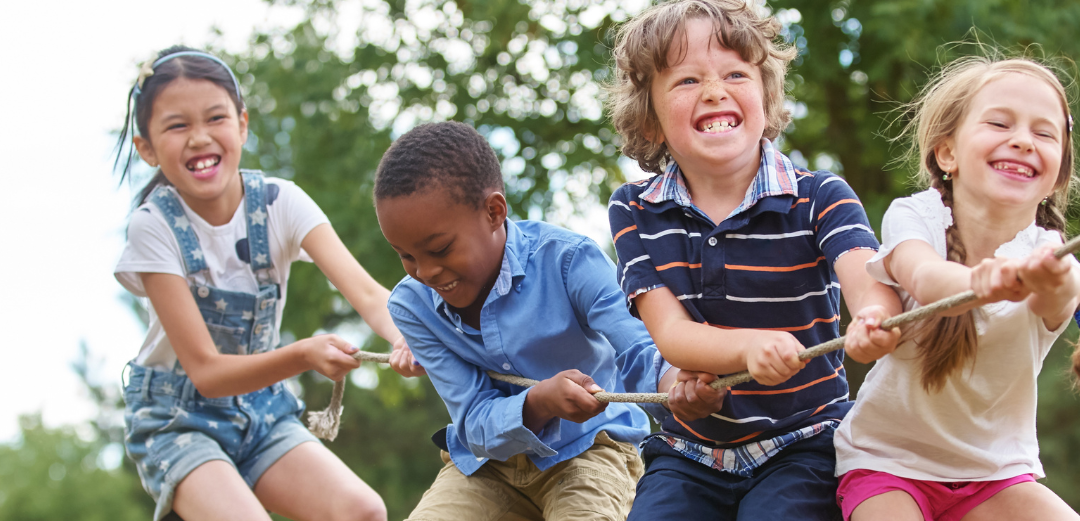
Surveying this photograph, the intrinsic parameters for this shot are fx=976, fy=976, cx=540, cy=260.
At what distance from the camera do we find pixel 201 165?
333cm

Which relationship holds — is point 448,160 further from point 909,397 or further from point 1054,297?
point 1054,297

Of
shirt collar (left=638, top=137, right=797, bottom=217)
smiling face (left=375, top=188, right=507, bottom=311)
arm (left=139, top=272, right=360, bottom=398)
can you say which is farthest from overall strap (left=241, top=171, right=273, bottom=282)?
shirt collar (left=638, top=137, right=797, bottom=217)

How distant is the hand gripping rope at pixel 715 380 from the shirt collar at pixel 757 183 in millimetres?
393

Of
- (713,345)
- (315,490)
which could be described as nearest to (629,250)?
(713,345)

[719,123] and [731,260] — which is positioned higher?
[719,123]

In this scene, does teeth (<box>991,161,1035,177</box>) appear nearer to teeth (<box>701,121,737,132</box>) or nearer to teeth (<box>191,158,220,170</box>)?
teeth (<box>701,121,737,132</box>)

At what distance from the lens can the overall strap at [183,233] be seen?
10.8 feet

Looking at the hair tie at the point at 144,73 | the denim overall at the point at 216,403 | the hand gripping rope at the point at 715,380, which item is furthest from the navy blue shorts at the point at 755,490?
the hair tie at the point at 144,73

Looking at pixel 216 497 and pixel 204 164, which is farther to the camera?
pixel 204 164

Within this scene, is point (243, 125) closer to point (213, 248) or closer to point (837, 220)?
point (213, 248)

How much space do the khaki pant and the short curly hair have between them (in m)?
0.82

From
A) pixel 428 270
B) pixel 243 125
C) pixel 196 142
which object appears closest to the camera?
pixel 428 270

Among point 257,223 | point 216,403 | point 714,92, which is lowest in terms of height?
point 216,403

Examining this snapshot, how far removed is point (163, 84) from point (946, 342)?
265 centimetres
